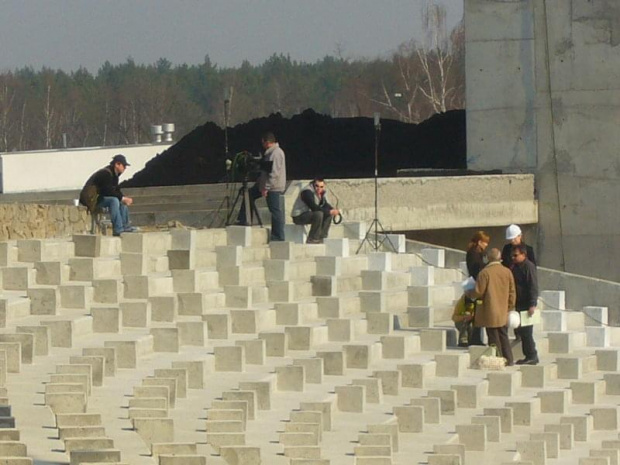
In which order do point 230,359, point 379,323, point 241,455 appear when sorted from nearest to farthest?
point 241,455 < point 230,359 < point 379,323

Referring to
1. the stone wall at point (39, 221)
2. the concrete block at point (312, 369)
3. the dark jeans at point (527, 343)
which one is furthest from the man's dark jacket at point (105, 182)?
the stone wall at point (39, 221)

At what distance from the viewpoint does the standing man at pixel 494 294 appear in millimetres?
18125

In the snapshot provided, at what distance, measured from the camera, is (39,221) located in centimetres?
2672

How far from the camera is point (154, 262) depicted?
19.6 m

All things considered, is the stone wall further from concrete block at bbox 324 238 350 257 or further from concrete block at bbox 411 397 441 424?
concrete block at bbox 411 397 441 424

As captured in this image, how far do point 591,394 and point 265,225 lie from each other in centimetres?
544

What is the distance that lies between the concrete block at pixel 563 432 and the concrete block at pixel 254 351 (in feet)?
8.72

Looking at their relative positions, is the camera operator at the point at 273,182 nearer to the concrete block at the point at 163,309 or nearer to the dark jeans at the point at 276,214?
the dark jeans at the point at 276,214

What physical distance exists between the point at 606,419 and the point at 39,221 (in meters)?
11.3

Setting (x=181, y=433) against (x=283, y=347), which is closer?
(x=181, y=433)

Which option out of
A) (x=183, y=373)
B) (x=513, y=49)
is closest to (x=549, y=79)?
(x=513, y=49)

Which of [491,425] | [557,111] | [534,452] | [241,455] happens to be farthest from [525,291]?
[557,111]

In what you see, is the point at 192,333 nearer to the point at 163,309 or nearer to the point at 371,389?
the point at 163,309

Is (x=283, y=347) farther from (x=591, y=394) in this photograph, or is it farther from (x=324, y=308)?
(x=591, y=394)
